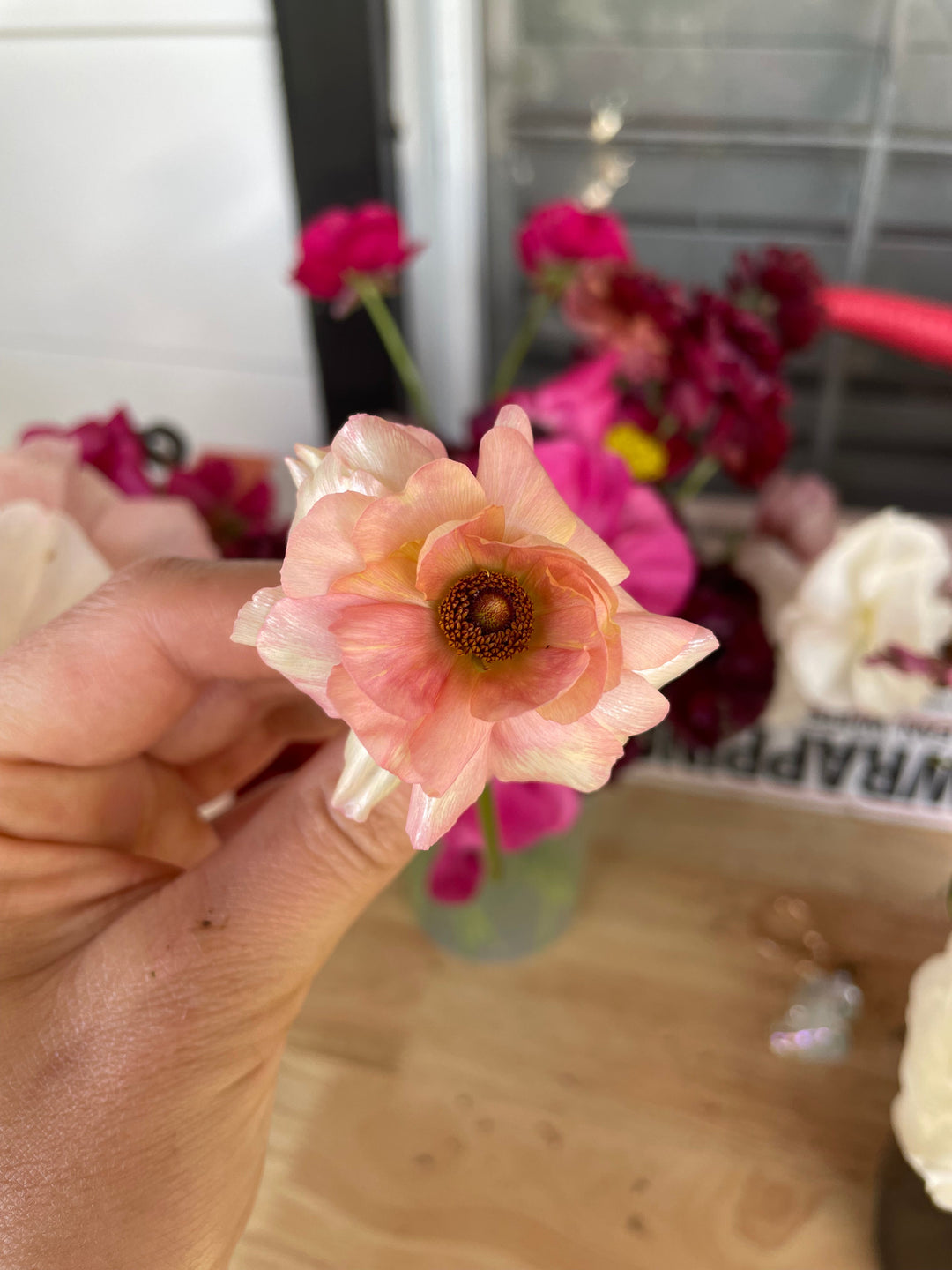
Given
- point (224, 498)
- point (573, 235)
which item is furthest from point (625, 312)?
point (224, 498)

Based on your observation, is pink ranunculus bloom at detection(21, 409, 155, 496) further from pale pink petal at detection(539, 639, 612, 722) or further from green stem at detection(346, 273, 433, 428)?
pale pink petal at detection(539, 639, 612, 722)

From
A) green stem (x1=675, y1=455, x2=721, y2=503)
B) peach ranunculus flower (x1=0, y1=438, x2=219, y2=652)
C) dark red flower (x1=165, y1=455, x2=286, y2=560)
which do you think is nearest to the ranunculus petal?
peach ranunculus flower (x1=0, y1=438, x2=219, y2=652)

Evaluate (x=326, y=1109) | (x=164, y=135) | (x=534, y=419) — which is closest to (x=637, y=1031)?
(x=326, y=1109)

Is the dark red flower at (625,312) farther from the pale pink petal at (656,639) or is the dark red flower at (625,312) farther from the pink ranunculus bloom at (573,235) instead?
the pale pink petal at (656,639)

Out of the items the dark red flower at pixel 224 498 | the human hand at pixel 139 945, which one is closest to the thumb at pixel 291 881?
the human hand at pixel 139 945

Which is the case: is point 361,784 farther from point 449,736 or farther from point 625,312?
point 625,312

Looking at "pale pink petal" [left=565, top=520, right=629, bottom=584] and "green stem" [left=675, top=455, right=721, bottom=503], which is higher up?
"pale pink petal" [left=565, top=520, right=629, bottom=584]

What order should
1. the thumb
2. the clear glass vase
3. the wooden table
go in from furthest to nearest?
the clear glass vase → the wooden table → the thumb
